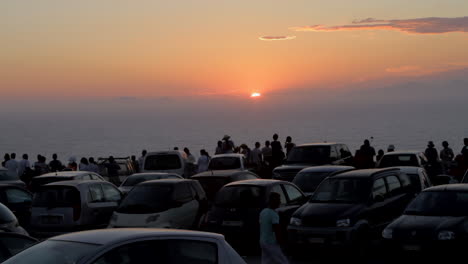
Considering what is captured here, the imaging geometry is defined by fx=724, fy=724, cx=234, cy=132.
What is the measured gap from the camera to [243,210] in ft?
51.1

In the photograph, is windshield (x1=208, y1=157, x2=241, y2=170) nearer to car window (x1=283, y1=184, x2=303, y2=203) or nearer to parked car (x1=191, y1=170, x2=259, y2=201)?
parked car (x1=191, y1=170, x2=259, y2=201)

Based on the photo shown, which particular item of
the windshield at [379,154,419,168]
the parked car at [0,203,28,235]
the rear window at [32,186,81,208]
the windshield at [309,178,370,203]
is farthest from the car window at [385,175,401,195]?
the parked car at [0,203,28,235]

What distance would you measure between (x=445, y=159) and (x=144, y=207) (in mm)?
16365

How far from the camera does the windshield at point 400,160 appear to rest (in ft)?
80.1

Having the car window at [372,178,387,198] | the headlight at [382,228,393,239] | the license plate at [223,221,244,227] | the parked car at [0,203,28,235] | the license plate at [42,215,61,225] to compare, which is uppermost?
the car window at [372,178,387,198]

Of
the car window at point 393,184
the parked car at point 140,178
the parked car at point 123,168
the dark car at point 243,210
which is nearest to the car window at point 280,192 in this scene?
the dark car at point 243,210

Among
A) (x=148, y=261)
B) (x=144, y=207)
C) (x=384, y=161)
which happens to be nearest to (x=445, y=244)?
(x=144, y=207)

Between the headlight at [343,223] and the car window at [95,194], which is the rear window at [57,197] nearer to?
the car window at [95,194]

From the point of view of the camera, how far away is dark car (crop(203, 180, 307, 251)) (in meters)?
15.4

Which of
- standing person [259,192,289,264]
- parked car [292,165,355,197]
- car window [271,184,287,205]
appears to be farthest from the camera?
parked car [292,165,355,197]

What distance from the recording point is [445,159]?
1123 inches

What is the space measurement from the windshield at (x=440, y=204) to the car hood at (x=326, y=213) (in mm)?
1104

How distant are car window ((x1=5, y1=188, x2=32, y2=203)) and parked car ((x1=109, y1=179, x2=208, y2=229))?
13.1 feet

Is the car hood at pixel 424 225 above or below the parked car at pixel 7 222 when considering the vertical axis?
below
